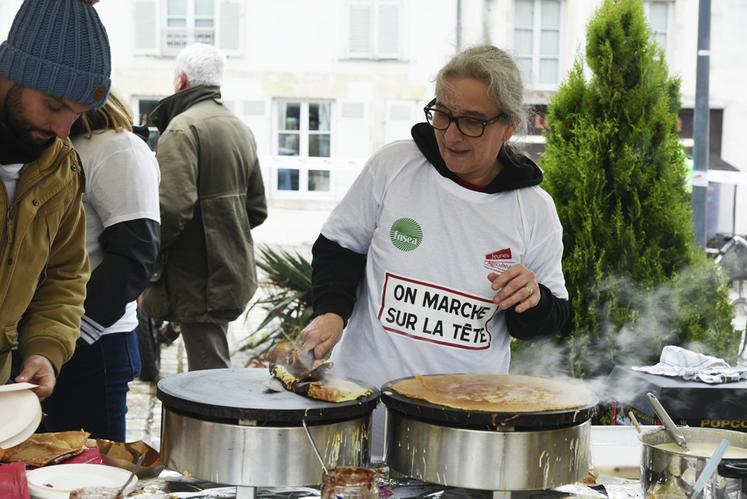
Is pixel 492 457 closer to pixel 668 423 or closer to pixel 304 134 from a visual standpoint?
pixel 668 423

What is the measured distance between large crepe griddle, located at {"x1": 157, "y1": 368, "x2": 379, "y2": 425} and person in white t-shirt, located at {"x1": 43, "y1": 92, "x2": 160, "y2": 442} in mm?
803

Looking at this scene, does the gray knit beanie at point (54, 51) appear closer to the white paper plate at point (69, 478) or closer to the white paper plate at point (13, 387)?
the white paper plate at point (13, 387)

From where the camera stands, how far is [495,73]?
2373 millimetres

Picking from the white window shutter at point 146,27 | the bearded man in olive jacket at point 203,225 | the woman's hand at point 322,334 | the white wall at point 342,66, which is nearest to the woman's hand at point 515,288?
the woman's hand at point 322,334

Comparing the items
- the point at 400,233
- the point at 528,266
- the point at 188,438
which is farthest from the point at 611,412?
the point at 188,438

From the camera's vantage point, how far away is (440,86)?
2.42 m

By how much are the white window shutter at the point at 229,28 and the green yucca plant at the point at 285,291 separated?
10774 millimetres

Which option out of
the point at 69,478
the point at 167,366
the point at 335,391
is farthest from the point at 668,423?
the point at 167,366

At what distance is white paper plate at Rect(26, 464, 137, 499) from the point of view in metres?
1.79

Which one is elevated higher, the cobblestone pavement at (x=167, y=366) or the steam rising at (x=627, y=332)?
the steam rising at (x=627, y=332)

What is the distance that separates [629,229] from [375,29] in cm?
1297

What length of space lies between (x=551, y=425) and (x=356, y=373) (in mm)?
792

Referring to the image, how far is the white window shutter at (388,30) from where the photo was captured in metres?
16.8

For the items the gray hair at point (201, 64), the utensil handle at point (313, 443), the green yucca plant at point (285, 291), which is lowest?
the green yucca plant at point (285, 291)
